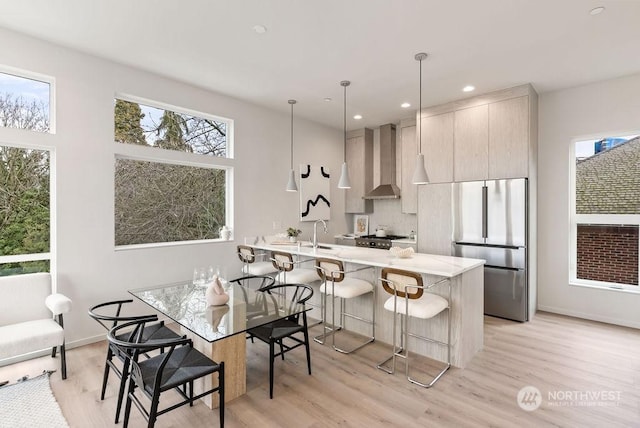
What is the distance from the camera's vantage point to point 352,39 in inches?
121

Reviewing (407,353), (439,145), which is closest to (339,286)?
(407,353)

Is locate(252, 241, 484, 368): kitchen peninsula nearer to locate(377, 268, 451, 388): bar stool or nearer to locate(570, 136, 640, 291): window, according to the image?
locate(377, 268, 451, 388): bar stool

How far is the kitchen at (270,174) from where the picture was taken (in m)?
3.14

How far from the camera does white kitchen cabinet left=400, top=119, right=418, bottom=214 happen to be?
5.41m

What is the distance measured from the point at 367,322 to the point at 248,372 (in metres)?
1.41

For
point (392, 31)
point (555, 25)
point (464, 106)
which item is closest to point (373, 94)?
point (464, 106)

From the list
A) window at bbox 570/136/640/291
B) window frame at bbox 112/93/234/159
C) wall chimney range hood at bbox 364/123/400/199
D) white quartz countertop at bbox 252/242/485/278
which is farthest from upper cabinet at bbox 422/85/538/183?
window frame at bbox 112/93/234/159

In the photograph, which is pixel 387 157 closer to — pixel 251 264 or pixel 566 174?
pixel 566 174

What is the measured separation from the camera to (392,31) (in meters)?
Answer: 2.92

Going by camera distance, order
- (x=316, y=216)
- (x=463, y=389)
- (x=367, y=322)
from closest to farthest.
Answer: (x=463, y=389) < (x=367, y=322) < (x=316, y=216)

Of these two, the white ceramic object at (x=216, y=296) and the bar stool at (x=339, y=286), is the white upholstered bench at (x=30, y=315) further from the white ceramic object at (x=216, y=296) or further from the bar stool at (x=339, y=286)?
the bar stool at (x=339, y=286)

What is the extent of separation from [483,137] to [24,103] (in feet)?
17.3

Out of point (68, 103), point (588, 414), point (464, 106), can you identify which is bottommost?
point (588, 414)

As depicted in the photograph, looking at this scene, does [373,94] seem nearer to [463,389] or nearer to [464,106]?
[464,106]
